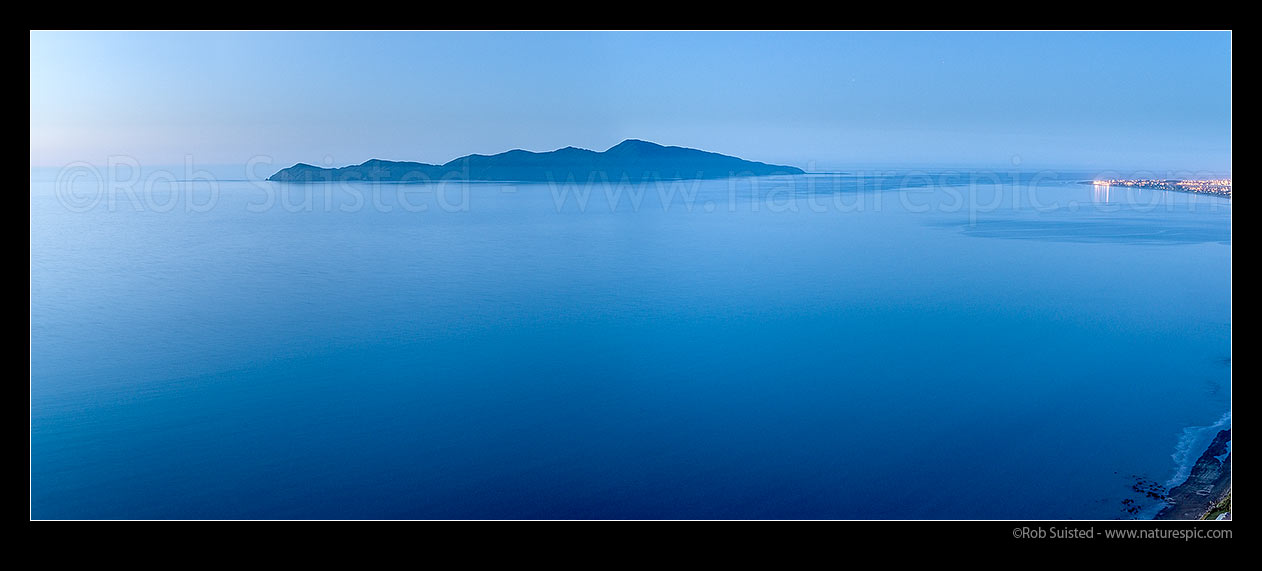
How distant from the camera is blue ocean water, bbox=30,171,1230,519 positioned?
5.28 meters

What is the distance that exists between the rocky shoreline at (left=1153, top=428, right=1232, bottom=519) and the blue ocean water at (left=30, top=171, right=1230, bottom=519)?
9.7 inches

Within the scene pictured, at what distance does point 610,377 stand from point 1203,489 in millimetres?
4622

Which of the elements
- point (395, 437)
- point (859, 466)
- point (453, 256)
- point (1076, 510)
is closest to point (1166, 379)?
point (1076, 510)

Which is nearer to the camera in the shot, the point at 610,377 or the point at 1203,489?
the point at 1203,489

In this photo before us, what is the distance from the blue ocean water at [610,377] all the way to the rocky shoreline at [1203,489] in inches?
9.7

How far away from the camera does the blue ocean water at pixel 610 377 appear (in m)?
5.28

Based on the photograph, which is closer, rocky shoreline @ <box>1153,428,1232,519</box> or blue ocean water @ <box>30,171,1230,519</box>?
rocky shoreline @ <box>1153,428,1232,519</box>

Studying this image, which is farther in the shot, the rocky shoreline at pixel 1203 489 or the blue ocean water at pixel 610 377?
the blue ocean water at pixel 610 377

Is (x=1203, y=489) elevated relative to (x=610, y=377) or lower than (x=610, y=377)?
lower

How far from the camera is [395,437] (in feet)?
19.5

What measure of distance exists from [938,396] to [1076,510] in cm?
189

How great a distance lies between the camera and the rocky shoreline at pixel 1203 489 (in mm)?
4470

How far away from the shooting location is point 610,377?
7.46 meters
